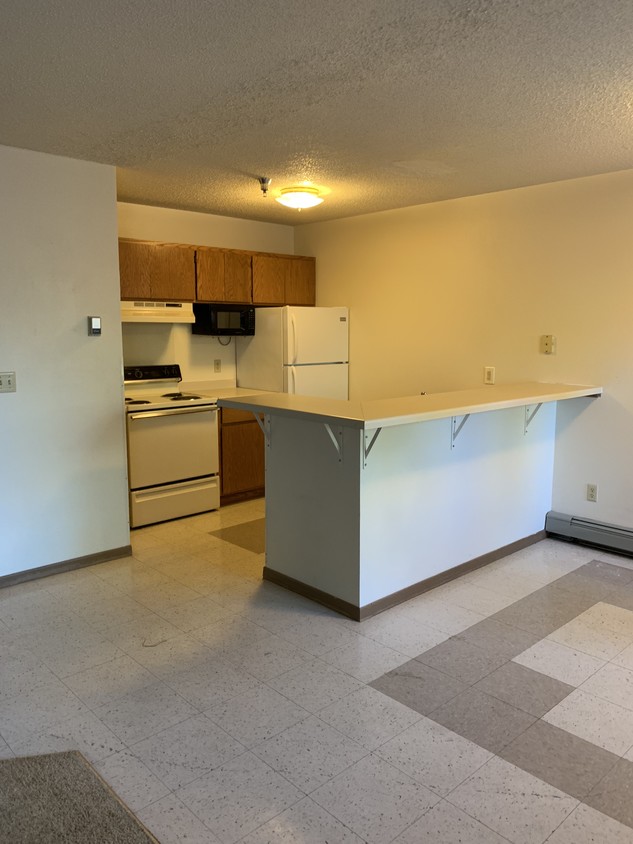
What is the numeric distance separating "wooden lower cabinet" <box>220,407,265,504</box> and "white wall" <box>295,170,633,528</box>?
3.84 feet

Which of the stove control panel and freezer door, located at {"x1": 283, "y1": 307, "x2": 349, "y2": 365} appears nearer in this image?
the stove control panel

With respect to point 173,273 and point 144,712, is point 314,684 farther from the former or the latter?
point 173,273

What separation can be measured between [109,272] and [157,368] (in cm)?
145

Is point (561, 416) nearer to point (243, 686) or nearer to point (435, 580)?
point (435, 580)

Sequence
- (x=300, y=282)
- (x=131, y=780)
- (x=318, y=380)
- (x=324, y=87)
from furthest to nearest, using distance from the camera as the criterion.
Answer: (x=300, y=282), (x=318, y=380), (x=324, y=87), (x=131, y=780)

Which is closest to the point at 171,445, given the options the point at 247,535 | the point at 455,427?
the point at 247,535

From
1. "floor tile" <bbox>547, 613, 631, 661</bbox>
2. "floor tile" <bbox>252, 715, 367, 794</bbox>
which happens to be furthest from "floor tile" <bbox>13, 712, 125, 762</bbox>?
"floor tile" <bbox>547, 613, 631, 661</bbox>

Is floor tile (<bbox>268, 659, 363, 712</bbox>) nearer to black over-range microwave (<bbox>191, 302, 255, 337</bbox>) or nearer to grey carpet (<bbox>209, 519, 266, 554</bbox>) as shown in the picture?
grey carpet (<bbox>209, 519, 266, 554</bbox>)

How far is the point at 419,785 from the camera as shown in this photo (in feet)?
6.28

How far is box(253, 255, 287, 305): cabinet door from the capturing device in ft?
17.4

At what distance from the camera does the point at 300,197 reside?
4.09 m

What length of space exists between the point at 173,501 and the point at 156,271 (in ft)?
5.77

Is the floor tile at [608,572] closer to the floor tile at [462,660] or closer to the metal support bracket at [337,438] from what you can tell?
the floor tile at [462,660]

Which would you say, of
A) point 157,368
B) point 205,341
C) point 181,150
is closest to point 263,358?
point 205,341
